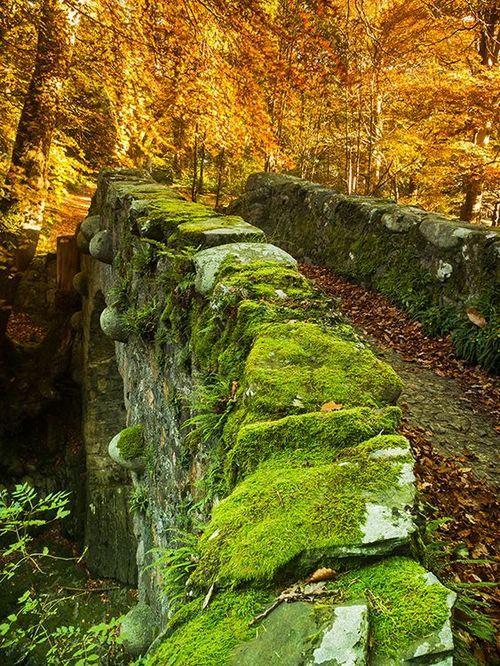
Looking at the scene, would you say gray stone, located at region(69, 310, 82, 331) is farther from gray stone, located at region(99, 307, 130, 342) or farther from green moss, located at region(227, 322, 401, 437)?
green moss, located at region(227, 322, 401, 437)

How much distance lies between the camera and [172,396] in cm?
358

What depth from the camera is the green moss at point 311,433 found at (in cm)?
163

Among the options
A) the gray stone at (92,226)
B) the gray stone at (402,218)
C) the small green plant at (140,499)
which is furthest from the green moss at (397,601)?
the gray stone at (92,226)

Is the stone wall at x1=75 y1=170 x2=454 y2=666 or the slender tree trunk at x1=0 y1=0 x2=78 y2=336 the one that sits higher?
the slender tree trunk at x1=0 y1=0 x2=78 y2=336

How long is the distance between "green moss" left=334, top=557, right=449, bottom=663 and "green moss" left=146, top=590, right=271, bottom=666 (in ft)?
0.80

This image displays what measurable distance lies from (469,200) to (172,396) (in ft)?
33.8

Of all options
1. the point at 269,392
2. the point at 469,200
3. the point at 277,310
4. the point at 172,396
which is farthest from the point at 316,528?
the point at 469,200

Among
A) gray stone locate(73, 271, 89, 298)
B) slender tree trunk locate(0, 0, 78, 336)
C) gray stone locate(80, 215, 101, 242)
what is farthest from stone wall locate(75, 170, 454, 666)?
gray stone locate(73, 271, 89, 298)

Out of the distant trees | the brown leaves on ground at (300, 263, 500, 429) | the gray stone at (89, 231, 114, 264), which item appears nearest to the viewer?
the brown leaves on ground at (300, 263, 500, 429)

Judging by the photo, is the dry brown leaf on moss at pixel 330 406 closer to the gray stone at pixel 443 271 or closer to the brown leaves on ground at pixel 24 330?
the gray stone at pixel 443 271

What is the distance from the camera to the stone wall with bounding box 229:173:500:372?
544 cm

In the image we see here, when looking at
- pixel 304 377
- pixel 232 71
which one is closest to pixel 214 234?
pixel 304 377

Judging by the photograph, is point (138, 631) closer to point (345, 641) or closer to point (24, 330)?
point (345, 641)

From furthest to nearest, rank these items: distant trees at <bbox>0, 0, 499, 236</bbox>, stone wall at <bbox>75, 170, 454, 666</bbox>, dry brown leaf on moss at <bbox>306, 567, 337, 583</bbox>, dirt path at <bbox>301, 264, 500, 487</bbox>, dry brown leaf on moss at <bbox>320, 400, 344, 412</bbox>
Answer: distant trees at <bbox>0, 0, 499, 236</bbox>
dirt path at <bbox>301, 264, 500, 487</bbox>
dry brown leaf on moss at <bbox>320, 400, 344, 412</bbox>
dry brown leaf on moss at <bbox>306, 567, 337, 583</bbox>
stone wall at <bbox>75, 170, 454, 666</bbox>
